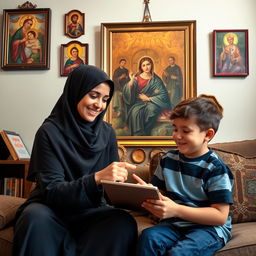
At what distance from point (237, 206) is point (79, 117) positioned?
891mm

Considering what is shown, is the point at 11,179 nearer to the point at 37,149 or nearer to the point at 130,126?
the point at 130,126

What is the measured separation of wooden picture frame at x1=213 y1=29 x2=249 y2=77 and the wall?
0.05 m

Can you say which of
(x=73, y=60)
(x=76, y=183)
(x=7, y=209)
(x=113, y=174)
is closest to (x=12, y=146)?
(x=73, y=60)

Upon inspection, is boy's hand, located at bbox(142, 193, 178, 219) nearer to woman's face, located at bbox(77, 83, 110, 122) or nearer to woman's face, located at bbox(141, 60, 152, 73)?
woman's face, located at bbox(77, 83, 110, 122)

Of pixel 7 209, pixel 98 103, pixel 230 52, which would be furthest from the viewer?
pixel 230 52

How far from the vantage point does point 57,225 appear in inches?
50.9

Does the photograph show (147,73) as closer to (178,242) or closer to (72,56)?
(72,56)

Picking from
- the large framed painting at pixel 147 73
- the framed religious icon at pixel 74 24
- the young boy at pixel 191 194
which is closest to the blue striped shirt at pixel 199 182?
the young boy at pixel 191 194

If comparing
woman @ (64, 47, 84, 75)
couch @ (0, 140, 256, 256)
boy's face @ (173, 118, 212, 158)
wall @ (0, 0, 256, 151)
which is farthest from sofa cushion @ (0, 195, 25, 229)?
woman @ (64, 47, 84, 75)

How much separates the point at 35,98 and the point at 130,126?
2.76ft

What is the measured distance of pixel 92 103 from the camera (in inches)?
62.9

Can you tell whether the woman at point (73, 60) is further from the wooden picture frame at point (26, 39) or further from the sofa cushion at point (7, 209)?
the sofa cushion at point (7, 209)

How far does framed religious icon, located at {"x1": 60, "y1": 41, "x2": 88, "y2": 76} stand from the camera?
2.78 m

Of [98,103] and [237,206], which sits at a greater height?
[98,103]
